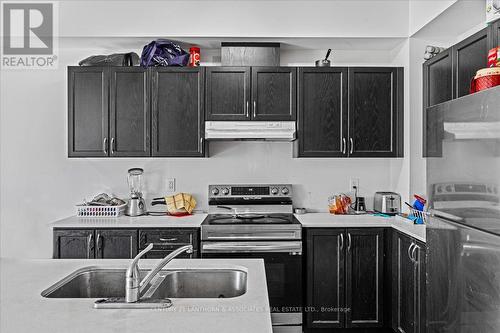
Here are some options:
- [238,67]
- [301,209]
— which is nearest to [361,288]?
[301,209]

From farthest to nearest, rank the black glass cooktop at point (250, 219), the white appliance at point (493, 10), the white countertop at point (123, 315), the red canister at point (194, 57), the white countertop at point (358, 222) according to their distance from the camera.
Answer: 1. the red canister at point (194, 57)
2. the black glass cooktop at point (250, 219)
3. the white countertop at point (358, 222)
4. the white appliance at point (493, 10)
5. the white countertop at point (123, 315)

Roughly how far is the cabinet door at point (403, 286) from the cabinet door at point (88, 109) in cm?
241

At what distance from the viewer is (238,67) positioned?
3545 mm

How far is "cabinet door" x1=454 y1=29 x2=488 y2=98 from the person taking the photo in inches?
91.4

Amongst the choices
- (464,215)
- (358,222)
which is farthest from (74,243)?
(464,215)

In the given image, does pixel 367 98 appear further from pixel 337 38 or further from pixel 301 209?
pixel 301 209

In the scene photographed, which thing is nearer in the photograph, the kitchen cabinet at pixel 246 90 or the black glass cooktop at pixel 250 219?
the black glass cooktop at pixel 250 219

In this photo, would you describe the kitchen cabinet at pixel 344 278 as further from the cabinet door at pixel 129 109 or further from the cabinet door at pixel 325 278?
the cabinet door at pixel 129 109

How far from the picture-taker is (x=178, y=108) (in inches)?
139

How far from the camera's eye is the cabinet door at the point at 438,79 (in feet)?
8.82

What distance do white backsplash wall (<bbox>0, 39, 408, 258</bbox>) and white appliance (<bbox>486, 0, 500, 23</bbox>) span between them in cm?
161

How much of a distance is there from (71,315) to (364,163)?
308 cm

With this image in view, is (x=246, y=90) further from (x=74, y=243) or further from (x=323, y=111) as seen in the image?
(x=74, y=243)

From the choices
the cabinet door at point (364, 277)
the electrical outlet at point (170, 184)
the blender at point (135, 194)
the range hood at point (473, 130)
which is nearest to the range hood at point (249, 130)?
the electrical outlet at point (170, 184)
